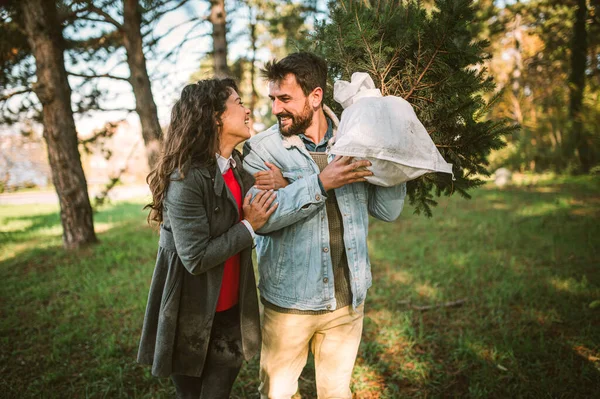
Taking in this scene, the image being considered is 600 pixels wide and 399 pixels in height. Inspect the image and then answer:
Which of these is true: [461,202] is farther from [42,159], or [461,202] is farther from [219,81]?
[42,159]

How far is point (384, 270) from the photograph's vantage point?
5426mm

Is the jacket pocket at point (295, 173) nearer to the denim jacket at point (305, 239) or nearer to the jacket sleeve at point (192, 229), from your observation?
the denim jacket at point (305, 239)

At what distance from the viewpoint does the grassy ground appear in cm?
305

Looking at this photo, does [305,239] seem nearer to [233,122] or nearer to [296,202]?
[296,202]

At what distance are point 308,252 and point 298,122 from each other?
2.57 feet

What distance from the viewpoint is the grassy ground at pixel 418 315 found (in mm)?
3053

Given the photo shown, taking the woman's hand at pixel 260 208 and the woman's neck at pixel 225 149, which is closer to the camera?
the woman's hand at pixel 260 208

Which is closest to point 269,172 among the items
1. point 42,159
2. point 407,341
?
point 407,341

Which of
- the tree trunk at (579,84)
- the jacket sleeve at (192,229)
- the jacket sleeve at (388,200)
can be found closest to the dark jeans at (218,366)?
the jacket sleeve at (192,229)

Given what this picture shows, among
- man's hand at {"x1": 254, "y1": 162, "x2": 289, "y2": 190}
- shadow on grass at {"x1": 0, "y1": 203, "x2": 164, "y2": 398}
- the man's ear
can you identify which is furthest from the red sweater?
shadow on grass at {"x1": 0, "y1": 203, "x2": 164, "y2": 398}

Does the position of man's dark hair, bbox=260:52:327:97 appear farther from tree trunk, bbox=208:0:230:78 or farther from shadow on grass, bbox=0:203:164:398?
tree trunk, bbox=208:0:230:78

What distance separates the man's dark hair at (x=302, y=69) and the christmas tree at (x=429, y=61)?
0.45 feet

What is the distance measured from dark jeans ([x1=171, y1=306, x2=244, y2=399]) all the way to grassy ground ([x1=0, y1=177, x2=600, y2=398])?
1.09m

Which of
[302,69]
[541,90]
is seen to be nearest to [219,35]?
[302,69]
